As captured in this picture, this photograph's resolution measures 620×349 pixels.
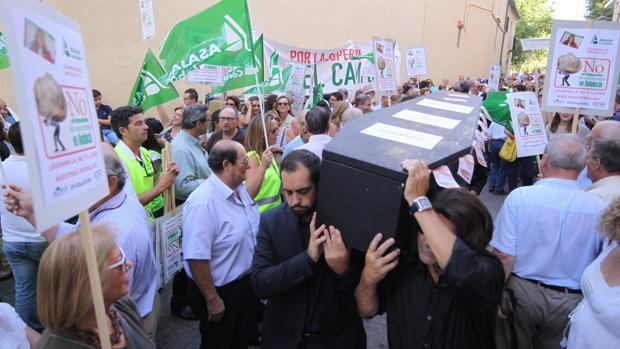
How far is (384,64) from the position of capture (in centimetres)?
679

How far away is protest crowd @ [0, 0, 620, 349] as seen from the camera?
5.09 feet

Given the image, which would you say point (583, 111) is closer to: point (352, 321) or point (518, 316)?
point (518, 316)

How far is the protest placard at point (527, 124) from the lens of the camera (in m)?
4.07

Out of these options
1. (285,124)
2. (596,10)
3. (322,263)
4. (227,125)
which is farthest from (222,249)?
(596,10)

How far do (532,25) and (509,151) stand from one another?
5502 cm

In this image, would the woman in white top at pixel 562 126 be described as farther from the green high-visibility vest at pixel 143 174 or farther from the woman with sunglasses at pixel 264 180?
the green high-visibility vest at pixel 143 174

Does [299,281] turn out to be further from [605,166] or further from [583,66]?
[583,66]

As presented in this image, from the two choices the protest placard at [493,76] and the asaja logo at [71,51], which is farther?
the protest placard at [493,76]

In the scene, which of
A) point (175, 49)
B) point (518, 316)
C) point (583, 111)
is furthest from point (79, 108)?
point (583, 111)

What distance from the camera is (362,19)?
16.4 meters

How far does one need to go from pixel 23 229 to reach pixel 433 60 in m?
21.7

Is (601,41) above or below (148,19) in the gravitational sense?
below

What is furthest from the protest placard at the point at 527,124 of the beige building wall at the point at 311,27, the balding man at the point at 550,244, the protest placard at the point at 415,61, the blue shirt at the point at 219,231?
the protest placard at the point at 415,61

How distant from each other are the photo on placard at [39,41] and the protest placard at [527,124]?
13.1 feet
